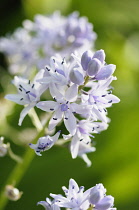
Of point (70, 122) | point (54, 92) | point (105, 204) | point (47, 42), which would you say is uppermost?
point (47, 42)

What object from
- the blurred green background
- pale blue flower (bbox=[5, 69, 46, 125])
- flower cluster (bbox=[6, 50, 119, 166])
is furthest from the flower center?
the blurred green background

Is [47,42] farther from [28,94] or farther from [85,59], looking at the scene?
[85,59]

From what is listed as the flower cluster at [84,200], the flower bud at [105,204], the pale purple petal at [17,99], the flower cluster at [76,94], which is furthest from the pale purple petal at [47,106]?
the flower bud at [105,204]

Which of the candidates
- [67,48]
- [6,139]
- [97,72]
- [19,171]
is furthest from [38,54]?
[97,72]

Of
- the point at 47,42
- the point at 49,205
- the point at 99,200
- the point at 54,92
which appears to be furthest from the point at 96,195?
the point at 47,42

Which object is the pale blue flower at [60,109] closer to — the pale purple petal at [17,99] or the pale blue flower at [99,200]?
the pale purple petal at [17,99]
